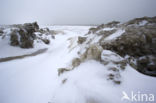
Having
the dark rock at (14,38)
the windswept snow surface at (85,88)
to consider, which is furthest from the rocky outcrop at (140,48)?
the dark rock at (14,38)

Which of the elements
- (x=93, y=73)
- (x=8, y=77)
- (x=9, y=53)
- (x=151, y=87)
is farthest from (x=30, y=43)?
(x=151, y=87)

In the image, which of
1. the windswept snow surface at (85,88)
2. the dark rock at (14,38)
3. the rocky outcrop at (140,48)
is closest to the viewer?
the windswept snow surface at (85,88)

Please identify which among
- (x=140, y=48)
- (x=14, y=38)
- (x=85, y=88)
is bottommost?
(x=85, y=88)

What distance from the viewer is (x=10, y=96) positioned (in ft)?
9.18

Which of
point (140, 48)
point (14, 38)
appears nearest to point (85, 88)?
point (140, 48)

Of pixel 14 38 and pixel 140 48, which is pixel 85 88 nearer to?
pixel 140 48

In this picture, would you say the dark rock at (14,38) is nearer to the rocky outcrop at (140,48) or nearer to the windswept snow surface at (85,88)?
the windswept snow surface at (85,88)

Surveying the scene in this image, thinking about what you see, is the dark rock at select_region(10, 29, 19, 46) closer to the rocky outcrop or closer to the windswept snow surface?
the windswept snow surface

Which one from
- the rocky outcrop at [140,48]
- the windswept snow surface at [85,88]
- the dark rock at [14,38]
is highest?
the dark rock at [14,38]

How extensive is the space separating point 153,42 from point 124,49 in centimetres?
133

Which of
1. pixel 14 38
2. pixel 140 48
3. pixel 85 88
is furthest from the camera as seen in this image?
pixel 14 38

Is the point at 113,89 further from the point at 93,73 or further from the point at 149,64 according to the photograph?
the point at 149,64

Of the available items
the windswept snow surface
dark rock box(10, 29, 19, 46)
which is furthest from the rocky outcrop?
dark rock box(10, 29, 19, 46)

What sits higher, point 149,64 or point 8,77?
point 149,64
